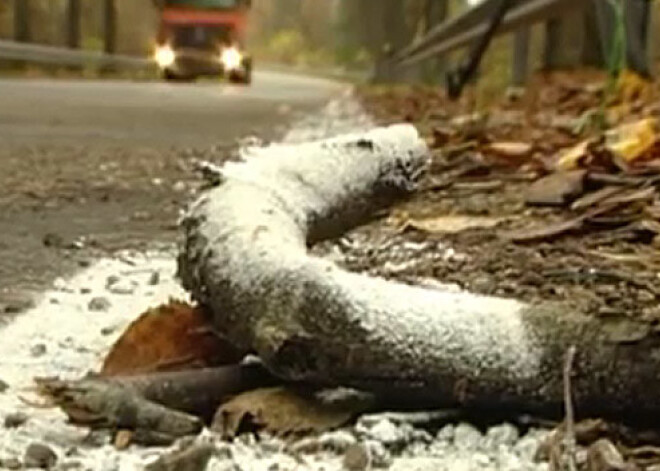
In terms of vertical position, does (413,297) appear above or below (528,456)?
above

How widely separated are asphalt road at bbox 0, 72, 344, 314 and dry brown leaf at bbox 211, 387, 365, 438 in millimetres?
693

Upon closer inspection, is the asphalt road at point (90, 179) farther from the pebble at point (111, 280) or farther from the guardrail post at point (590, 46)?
the guardrail post at point (590, 46)

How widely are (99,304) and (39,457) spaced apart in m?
0.78

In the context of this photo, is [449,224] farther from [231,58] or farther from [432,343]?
[231,58]

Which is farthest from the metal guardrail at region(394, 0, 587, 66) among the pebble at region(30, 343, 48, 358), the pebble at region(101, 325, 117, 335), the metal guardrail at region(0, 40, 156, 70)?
the metal guardrail at region(0, 40, 156, 70)

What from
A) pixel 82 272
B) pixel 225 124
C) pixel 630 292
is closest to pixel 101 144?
pixel 225 124

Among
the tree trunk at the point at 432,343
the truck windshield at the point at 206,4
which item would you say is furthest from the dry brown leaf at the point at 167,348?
the truck windshield at the point at 206,4

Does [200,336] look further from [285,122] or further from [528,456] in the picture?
[285,122]

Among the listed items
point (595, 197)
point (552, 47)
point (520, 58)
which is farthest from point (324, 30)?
point (595, 197)

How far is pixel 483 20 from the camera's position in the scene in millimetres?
8125

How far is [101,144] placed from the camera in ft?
17.8

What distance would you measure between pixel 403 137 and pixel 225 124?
14.2 feet

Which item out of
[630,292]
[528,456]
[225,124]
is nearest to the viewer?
[528,456]

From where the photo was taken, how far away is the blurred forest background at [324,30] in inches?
646
